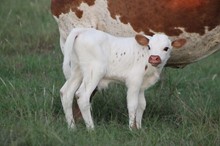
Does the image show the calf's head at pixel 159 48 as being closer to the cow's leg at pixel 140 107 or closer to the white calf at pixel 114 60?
the white calf at pixel 114 60

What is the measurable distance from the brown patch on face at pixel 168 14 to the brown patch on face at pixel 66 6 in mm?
284

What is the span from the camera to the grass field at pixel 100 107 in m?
5.95

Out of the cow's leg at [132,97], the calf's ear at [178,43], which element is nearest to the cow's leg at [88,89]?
the cow's leg at [132,97]

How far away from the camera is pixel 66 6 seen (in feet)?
23.1

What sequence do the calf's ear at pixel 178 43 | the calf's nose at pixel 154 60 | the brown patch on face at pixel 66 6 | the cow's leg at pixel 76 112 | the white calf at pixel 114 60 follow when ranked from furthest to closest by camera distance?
the brown patch on face at pixel 66 6, the cow's leg at pixel 76 112, the calf's ear at pixel 178 43, the white calf at pixel 114 60, the calf's nose at pixel 154 60

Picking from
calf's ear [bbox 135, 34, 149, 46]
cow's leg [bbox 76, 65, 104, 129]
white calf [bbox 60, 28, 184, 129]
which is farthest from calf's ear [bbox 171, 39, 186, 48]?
cow's leg [bbox 76, 65, 104, 129]

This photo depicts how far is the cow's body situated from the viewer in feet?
21.6

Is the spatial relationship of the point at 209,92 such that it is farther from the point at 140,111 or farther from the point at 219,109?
the point at 140,111

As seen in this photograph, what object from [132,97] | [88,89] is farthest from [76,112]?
[132,97]

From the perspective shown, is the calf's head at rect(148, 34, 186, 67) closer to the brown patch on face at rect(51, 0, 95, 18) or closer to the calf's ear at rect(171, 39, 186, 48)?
the calf's ear at rect(171, 39, 186, 48)

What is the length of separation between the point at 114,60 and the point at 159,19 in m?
0.62

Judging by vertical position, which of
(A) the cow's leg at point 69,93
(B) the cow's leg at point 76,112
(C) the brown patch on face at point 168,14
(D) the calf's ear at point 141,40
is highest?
(C) the brown patch on face at point 168,14

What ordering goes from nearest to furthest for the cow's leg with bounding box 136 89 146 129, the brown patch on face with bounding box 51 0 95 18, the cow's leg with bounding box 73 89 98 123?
the cow's leg with bounding box 136 89 146 129 < the cow's leg with bounding box 73 89 98 123 < the brown patch on face with bounding box 51 0 95 18

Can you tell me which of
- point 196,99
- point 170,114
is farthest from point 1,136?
point 196,99
